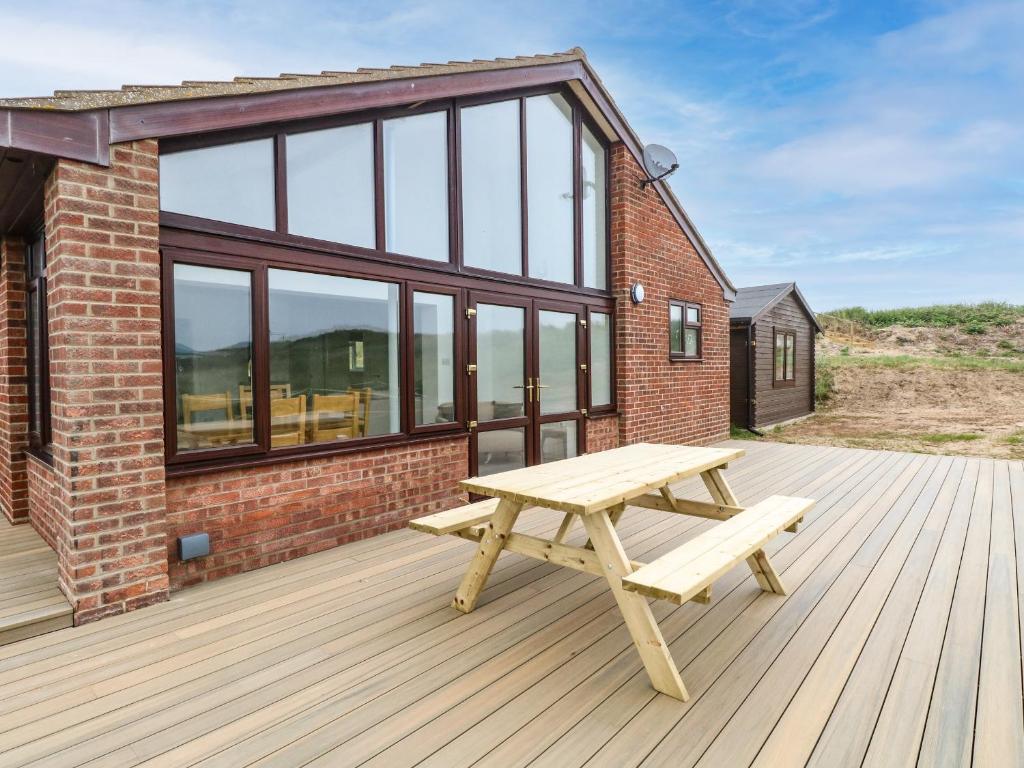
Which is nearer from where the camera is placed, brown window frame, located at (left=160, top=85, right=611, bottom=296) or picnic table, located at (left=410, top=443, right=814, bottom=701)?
picnic table, located at (left=410, top=443, right=814, bottom=701)

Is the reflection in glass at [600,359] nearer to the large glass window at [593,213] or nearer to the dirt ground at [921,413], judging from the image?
the large glass window at [593,213]

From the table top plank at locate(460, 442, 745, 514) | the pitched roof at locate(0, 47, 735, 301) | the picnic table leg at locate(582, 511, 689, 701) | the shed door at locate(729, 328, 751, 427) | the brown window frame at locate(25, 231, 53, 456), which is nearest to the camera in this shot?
the picnic table leg at locate(582, 511, 689, 701)

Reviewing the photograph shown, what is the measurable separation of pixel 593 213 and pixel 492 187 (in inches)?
69.1

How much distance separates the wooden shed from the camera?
11.3 metres

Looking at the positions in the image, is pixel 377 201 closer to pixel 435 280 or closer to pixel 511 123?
pixel 435 280

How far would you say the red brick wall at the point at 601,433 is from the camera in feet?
20.6

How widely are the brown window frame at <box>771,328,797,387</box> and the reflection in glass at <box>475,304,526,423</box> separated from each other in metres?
8.92

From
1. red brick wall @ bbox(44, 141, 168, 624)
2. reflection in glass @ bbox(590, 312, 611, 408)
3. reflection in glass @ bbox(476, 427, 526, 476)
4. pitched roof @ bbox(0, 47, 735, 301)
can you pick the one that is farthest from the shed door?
red brick wall @ bbox(44, 141, 168, 624)

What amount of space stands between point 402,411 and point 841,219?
42.8 m

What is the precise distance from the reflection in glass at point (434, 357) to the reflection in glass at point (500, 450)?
500mm

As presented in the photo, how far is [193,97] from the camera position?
296 centimetres

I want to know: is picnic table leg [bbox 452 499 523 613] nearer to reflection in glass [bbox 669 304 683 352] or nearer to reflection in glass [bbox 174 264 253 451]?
reflection in glass [bbox 174 264 253 451]

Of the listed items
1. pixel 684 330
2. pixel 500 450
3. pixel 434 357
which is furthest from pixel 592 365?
pixel 434 357

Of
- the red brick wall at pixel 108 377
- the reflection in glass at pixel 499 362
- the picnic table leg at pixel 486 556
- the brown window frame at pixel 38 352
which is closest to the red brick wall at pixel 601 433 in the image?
the reflection in glass at pixel 499 362
